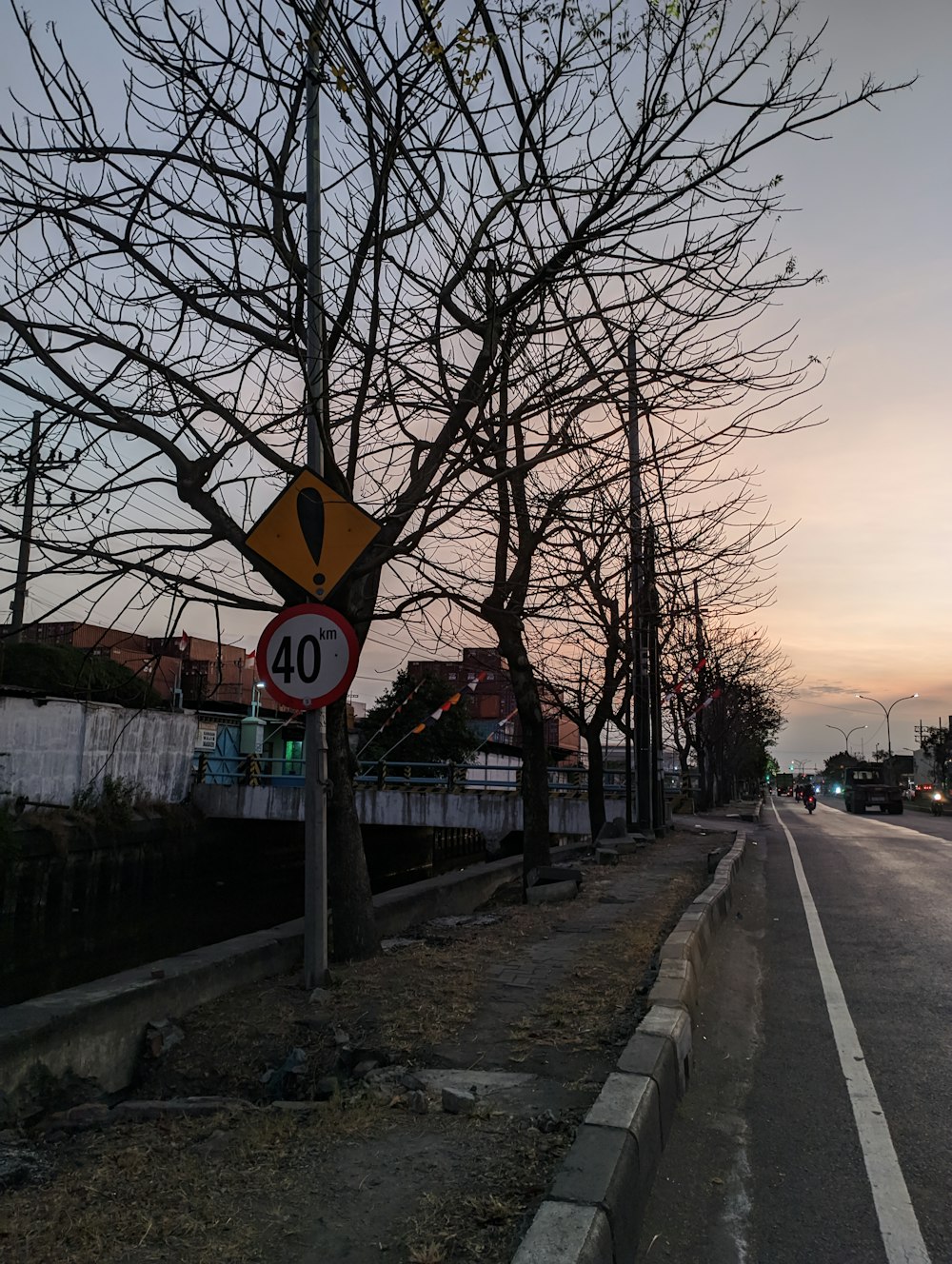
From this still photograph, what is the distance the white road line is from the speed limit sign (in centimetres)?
357

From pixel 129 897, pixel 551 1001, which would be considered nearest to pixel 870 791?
pixel 129 897

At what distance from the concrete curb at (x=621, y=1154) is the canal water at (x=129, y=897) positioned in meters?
11.5

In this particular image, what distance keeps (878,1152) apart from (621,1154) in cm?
145

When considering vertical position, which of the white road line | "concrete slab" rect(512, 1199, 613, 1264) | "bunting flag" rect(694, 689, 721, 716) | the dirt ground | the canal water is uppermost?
"bunting flag" rect(694, 689, 721, 716)

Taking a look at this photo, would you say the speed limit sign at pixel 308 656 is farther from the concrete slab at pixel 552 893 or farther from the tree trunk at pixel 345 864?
the concrete slab at pixel 552 893

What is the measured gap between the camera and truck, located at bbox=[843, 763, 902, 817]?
48.2 m

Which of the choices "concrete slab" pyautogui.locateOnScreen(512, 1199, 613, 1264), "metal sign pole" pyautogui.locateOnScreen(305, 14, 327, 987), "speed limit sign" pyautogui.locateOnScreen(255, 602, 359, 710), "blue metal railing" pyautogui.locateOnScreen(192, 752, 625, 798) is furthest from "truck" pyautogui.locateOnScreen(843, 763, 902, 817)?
"concrete slab" pyautogui.locateOnScreen(512, 1199, 613, 1264)

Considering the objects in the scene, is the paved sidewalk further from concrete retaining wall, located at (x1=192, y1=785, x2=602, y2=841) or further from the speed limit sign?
concrete retaining wall, located at (x1=192, y1=785, x2=602, y2=841)

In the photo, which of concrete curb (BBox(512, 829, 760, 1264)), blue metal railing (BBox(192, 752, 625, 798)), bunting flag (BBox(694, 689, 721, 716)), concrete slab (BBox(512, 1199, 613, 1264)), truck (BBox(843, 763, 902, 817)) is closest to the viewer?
concrete slab (BBox(512, 1199, 613, 1264))

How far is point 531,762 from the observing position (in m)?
13.0

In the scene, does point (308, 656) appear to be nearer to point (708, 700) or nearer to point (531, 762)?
point (531, 762)

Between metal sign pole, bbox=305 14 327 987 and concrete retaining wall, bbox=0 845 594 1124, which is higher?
metal sign pole, bbox=305 14 327 987

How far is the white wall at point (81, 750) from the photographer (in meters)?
22.7

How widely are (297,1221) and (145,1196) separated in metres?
0.60
